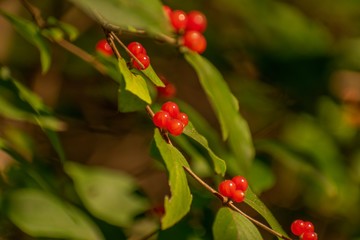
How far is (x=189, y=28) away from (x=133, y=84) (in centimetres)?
25

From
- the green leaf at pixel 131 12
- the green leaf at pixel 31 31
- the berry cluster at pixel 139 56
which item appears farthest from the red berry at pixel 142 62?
the green leaf at pixel 31 31

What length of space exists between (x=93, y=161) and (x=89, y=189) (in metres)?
0.80

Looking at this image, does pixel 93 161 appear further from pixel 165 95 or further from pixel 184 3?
pixel 165 95

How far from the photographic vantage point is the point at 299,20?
156 centimetres

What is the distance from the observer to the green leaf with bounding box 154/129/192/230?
1.98 feet

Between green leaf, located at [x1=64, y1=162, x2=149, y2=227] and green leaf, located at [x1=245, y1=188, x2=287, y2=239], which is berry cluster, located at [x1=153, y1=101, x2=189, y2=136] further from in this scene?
green leaf, located at [x1=64, y1=162, x2=149, y2=227]

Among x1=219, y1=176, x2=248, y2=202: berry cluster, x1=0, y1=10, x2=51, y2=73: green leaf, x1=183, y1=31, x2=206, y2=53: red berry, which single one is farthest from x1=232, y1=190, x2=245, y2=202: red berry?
x1=0, y1=10, x2=51, y2=73: green leaf

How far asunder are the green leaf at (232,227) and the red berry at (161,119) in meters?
0.12

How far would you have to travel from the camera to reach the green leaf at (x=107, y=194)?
50.4 inches

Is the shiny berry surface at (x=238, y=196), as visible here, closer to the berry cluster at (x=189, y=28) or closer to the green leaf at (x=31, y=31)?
the berry cluster at (x=189, y=28)

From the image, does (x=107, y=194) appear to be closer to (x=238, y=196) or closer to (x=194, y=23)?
(x=194, y=23)

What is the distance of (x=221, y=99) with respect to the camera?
87 cm

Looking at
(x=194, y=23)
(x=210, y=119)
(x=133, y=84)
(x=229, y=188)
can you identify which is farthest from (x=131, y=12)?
(x=210, y=119)

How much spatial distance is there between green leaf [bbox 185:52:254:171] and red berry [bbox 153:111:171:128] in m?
0.18
